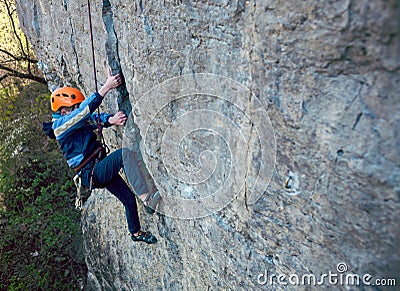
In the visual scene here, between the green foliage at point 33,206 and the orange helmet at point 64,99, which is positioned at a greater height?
the orange helmet at point 64,99

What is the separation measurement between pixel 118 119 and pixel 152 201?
808 mm

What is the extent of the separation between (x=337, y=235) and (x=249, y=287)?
3.03 ft

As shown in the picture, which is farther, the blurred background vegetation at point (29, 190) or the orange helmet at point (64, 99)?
the blurred background vegetation at point (29, 190)

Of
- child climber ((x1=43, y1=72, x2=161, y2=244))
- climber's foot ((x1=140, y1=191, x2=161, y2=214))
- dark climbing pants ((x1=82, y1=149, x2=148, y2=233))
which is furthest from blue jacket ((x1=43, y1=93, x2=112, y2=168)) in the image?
climber's foot ((x1=140, y1=191, x2=161, y2=214))

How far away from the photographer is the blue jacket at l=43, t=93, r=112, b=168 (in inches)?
125

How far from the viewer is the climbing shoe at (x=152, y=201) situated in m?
3.39

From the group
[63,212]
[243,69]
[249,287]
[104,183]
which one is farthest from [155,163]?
[63,212]

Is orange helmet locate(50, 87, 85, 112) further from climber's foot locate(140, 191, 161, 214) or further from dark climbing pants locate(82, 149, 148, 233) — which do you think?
climber's foot locate(140, 191, 161, 214)

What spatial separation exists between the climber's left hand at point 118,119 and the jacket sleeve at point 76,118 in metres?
0.28

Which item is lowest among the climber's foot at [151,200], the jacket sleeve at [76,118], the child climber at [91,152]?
the climber's foot at [151,200]

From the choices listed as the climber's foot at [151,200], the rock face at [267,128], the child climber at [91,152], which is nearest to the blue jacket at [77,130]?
the child climber at [91,152]

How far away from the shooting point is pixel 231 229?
2.42 metres

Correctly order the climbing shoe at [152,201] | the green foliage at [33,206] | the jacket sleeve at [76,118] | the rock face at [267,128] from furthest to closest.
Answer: the green foliage at [33,206] < the climbing shoe at [152,201] < the jacket sleeve at [76,118] < the rock face at [267,128]

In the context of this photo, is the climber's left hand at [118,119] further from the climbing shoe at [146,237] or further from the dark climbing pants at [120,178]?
the climbing shoe at [146,237]
